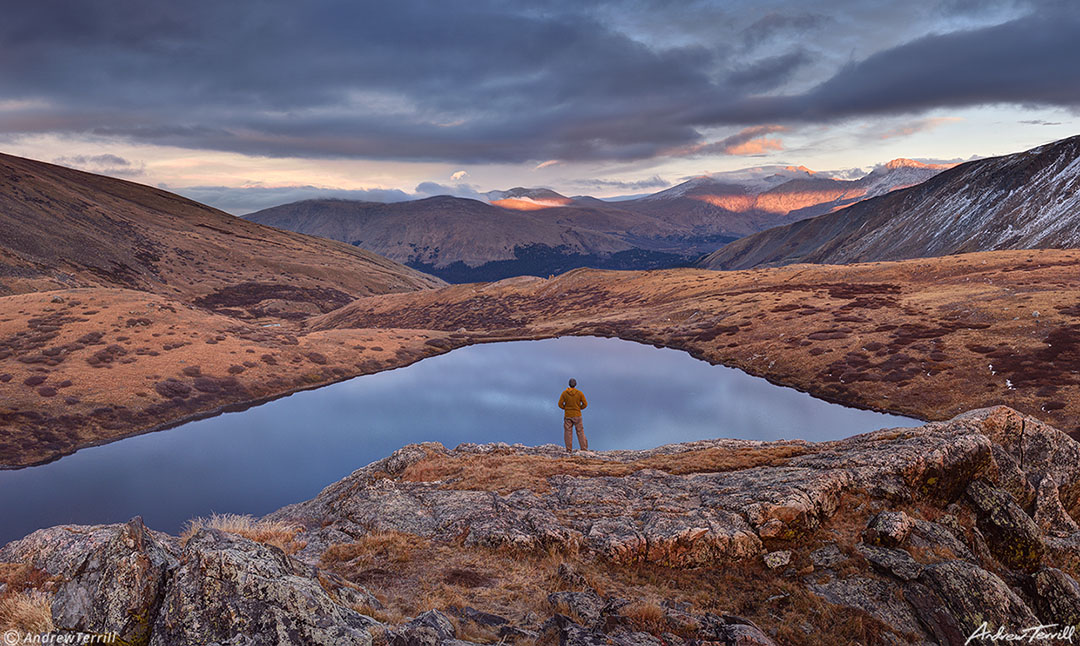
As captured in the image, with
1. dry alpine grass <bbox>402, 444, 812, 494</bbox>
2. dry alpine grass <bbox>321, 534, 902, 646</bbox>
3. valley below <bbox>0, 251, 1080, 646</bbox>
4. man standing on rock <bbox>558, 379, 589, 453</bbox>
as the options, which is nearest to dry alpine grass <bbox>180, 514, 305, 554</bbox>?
valley below <bbox>0, 251, 1080, 646</bbox>

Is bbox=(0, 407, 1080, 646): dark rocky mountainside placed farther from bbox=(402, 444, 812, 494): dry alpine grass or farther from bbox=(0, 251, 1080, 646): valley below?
bbox=(402, 444, 812, 494): dry alpine grass

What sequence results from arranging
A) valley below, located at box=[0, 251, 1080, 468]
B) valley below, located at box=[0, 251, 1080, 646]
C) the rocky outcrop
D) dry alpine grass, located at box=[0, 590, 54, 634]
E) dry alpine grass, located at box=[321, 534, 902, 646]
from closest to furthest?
the rocky outcrop < dry alpine grass, located at box=[0, 590, 54, 634] < valley below, located at box=[0, 251, 1080, 646] < dry alpine grass, located at box=[321, 534, 902, 646] < valley below, located at box=[0, 251, 1080, 468]

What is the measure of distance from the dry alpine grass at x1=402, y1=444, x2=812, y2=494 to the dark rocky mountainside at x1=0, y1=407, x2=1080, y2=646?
7.8 inches

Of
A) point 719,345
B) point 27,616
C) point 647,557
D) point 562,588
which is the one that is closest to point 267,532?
point 27,616

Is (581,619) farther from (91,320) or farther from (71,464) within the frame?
(91,320)

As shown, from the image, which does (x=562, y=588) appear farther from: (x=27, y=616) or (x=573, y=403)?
(x=573, y=403)

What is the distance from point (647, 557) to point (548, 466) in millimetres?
10394

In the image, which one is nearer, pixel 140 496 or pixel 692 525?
pixel 692 525

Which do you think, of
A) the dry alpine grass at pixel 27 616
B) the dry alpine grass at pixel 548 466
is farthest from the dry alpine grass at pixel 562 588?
the dry alpine grass at pixel 548 466

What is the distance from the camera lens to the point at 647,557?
16547 millimetres

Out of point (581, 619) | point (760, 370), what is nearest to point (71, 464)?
point (581, 619)

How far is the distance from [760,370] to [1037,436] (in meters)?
54.9

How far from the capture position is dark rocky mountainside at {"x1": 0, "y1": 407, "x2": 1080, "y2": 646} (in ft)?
31.8

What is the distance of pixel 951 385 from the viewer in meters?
55.1
